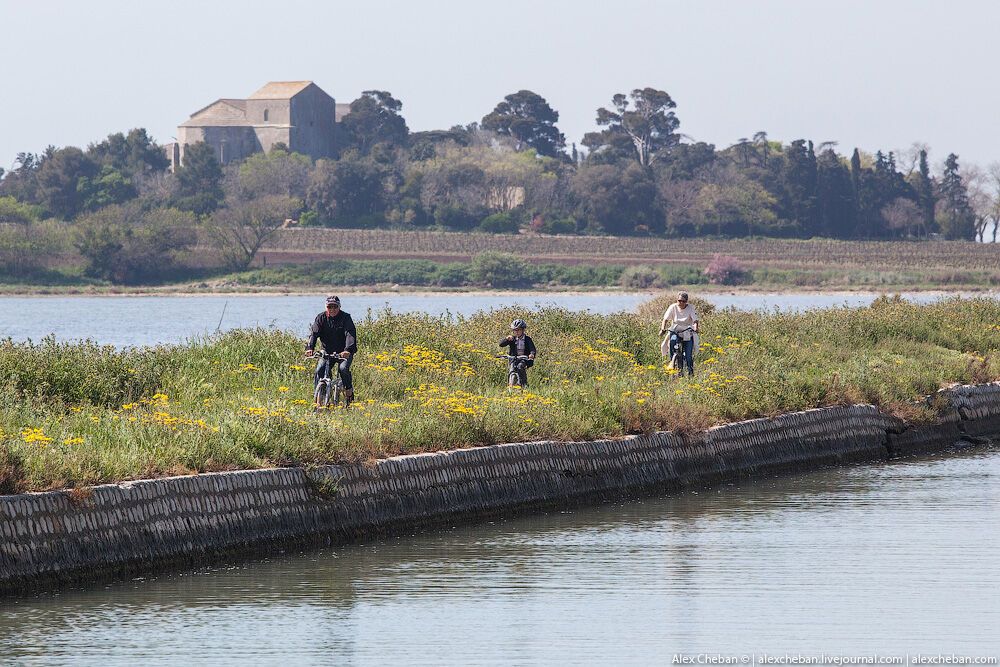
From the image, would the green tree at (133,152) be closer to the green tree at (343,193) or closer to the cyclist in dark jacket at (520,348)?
the green tree at (343,193)

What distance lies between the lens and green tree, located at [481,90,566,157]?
18650 cm

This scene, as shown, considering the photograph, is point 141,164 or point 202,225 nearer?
point 202,225

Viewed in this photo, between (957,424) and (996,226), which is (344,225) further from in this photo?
(957,424)

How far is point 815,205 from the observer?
14825cm

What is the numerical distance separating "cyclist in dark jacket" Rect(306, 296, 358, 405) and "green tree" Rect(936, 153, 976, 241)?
143m

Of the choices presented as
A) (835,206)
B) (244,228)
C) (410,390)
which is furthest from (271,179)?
(410,390)

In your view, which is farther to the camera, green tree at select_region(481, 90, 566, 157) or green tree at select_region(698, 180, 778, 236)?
green tree at select_region(481, 90, 566, 157)

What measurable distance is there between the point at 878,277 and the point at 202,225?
163 ft

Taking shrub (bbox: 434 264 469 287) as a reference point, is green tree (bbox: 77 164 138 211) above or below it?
above

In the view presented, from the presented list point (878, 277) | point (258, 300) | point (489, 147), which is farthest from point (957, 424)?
point (489, 147)

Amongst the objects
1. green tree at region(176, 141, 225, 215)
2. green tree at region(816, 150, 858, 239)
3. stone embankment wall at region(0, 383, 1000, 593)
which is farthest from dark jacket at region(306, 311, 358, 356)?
green tree at region(816, 150, 858, 239)

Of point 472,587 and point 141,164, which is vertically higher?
point 141,164

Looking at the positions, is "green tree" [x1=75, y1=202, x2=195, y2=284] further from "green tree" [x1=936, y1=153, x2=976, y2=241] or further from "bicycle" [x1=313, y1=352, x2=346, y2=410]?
"bicycle" [x1=313, y1=352, x2=346, y2=410]

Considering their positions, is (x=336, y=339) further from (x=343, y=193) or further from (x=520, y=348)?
(x=343, y=193)
